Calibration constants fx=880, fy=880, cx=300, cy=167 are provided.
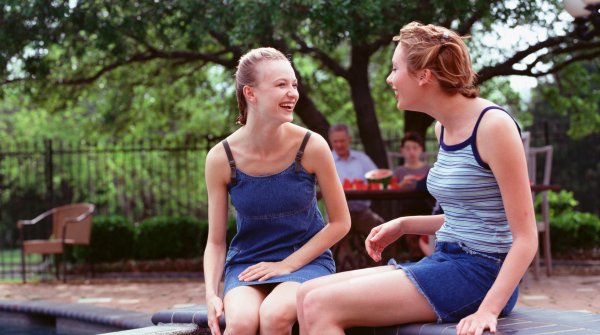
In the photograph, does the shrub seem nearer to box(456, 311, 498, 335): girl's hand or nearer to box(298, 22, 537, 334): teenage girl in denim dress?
box(298, 22, 537, 334): teenage girl in denim dress

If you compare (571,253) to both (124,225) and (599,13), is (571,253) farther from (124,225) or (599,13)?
(124,225)

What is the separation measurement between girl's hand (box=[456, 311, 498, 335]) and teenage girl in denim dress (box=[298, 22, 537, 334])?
131 millimetres

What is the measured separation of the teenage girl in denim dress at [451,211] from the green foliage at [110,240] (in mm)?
10537

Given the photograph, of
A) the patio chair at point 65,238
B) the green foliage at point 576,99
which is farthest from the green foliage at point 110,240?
the green foliage at point 576,99

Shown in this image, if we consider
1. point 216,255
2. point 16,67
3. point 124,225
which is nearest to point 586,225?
point 124,225

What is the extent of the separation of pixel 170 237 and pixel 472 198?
34.5ft

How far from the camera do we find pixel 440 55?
109 inches

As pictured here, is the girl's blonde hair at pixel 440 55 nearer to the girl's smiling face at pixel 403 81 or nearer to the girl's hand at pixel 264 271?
the girl's smiling face at pixel 403 81

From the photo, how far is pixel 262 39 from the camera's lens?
9.30 m

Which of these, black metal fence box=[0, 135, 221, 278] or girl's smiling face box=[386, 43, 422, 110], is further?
black metal fence box=[0, 135, 221, 278]

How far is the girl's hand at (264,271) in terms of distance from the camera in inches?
130

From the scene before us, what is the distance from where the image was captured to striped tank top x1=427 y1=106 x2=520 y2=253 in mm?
2752

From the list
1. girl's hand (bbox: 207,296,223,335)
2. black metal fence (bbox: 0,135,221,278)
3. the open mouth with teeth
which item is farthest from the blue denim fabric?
black metal fence (bbox: 0,135,221,278)

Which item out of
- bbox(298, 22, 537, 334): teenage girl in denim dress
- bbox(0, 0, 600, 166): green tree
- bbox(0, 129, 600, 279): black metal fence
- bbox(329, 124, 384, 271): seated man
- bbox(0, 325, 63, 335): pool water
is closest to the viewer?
bbox(298, 22, 537, 334): teenage girl in denim dress
